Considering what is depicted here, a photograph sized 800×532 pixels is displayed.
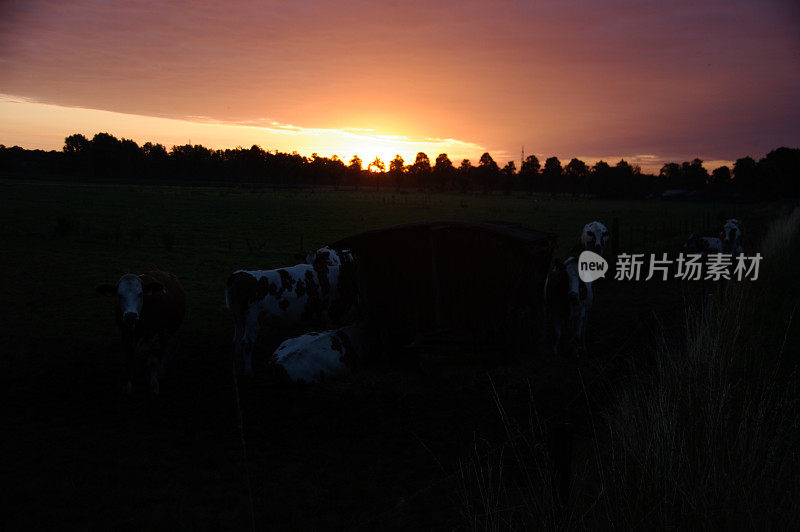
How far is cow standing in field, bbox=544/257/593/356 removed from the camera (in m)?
10.3

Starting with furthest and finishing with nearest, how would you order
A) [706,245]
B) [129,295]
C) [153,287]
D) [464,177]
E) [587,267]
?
[464,177] → [706,245] → [587,267] → [153,287] → [129,295]

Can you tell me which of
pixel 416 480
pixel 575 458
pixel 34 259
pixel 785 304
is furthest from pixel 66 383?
pixel 785 304

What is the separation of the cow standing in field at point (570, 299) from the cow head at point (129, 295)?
7357mm

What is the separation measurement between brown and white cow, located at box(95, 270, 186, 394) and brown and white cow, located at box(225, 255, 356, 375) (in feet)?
3.53

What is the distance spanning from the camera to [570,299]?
402 inches

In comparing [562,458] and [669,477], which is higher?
[562,458]

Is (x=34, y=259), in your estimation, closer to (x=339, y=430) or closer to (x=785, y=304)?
(x=339, y=430)

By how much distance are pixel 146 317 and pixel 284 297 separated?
96.4 inches

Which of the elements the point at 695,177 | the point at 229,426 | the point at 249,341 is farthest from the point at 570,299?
the point at 695,177

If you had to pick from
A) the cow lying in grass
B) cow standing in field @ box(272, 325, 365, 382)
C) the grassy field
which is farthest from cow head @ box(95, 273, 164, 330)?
the cow lying in grass

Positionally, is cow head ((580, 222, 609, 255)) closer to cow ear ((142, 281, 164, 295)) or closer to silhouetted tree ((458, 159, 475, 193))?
cow ear ((142, 281, 164, 295))

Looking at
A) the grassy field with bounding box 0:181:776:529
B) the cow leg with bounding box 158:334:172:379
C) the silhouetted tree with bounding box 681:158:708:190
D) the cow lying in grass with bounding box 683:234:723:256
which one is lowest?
the grassy field with bounding box 0:181:776:529

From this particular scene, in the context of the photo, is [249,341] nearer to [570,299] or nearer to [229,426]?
[229,426]

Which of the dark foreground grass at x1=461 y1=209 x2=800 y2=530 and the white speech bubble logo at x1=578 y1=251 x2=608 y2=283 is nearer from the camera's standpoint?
the dark foreground grass at x1=461 y1=209 x2=800 y2=530
